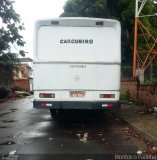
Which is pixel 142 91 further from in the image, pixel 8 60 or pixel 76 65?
pixel 8 60

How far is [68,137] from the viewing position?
12.2m

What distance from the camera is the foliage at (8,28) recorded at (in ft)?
113

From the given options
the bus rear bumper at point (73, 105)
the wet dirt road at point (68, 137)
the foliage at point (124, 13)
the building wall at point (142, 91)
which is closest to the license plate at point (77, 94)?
the bus rear bumper at point (73, 105)

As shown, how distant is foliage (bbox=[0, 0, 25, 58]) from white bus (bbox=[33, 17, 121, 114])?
20.3m

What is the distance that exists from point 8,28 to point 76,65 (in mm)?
22481

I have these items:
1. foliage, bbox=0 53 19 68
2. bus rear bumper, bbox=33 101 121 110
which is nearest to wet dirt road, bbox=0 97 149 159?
bus rear bumper, bbox=33 101 121 110

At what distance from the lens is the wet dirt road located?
1020cm

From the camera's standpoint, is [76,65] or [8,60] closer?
[76,65]

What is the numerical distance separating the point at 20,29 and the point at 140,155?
2823 cm

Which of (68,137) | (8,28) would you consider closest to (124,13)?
(8,28)

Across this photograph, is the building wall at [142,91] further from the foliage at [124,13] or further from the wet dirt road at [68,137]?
the foliage at [124,13]

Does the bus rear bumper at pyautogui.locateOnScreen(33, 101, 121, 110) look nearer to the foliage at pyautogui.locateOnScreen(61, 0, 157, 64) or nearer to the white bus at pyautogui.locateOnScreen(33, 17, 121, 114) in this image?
the white bus at pyautogui.locateOnScreen(33, 17, 121, 114)

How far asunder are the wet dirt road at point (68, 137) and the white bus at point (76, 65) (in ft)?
2.97

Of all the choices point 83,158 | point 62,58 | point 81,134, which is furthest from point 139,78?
point 83,158
